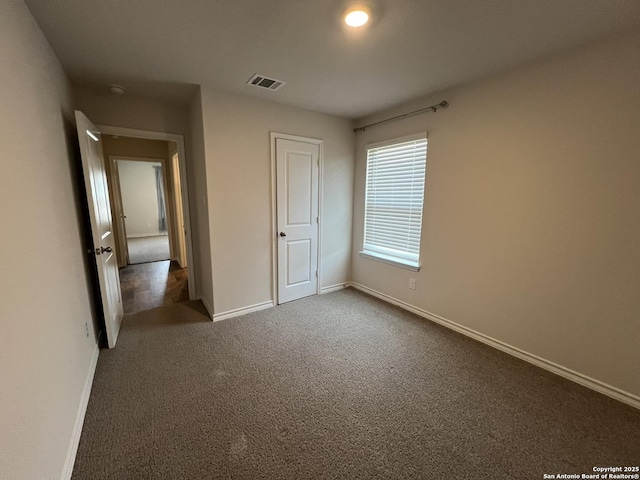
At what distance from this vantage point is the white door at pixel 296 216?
10.5ft

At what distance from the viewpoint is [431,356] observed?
2.36 m

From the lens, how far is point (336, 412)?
5.74ft

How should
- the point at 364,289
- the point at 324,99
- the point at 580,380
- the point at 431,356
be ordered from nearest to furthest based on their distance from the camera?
the point at 580,380
the point at 431,356
the point at 324,99
the point at 364,289

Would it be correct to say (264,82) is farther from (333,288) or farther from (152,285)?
(152,285)

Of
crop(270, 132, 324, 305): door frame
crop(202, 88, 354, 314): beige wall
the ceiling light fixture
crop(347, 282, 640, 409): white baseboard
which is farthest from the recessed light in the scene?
crop(347, 282, 640, 409): white baseboard

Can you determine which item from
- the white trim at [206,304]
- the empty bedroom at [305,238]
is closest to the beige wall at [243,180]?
the empty bedroom at [305,238]

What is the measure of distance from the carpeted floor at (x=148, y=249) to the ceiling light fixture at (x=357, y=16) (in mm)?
5771

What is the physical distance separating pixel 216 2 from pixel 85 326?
2400 millimetres

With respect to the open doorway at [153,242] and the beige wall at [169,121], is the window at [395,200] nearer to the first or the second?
the beige wall at [169,121]

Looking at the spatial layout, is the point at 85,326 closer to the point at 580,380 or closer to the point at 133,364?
the point at 133,364

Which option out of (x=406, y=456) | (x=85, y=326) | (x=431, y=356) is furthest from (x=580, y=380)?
(x=85, y=326)

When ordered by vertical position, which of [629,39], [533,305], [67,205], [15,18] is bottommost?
[533,305]

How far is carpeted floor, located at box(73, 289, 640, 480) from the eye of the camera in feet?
4.65

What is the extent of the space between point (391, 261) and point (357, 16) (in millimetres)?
2505
